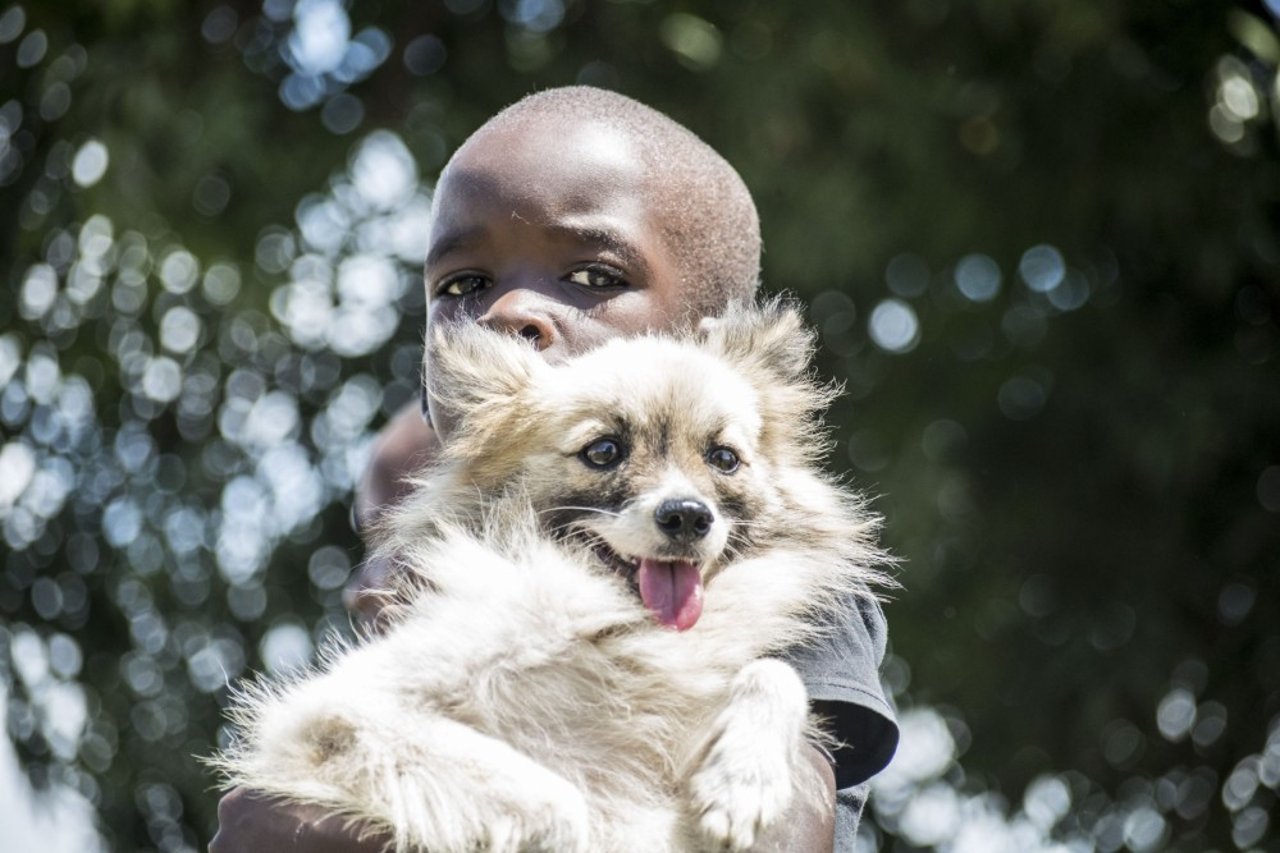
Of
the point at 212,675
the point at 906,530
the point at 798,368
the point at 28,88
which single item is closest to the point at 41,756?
the point at 212,675

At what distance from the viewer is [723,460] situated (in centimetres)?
322

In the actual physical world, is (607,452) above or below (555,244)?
below

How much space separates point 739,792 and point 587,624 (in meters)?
0.41

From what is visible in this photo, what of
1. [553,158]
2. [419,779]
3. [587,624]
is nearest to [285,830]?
[419,779]

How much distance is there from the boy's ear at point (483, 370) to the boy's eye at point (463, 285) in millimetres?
225

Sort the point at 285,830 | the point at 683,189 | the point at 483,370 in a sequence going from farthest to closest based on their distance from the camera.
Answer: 1. the point at 683,189
2. the point at 483,370
3. the point at 285,830

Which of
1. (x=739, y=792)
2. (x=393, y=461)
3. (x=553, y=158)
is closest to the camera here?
(x=739, y=792)

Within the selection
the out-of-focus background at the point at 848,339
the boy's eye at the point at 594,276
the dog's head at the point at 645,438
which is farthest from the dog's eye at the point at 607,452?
the out-of-focus background at the point at 848,339

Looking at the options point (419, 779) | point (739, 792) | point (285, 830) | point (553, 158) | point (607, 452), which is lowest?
point (285, 830)

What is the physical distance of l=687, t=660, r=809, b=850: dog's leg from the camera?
273 cm

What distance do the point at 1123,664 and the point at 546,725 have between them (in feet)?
16.3

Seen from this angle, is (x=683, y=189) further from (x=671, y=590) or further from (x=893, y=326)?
(x=893, y=326)

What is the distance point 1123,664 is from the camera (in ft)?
24.0

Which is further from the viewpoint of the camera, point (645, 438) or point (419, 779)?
point (645, 438)
